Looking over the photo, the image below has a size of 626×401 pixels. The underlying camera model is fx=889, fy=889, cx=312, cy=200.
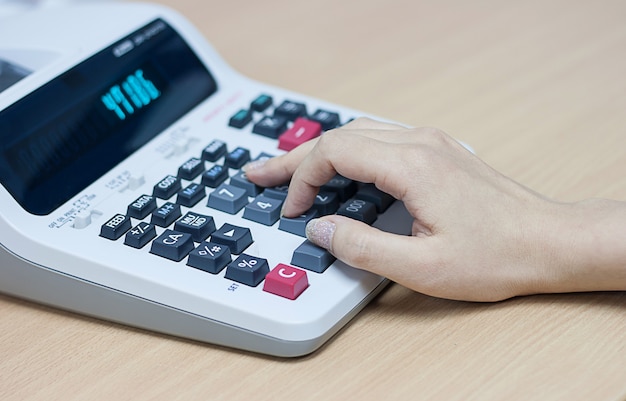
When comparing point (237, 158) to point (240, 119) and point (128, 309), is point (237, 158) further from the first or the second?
point (128, 309)

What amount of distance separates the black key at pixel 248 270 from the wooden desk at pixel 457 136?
2.3 inches

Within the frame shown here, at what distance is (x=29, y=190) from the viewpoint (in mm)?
742

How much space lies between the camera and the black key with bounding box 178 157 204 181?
2.60 feet

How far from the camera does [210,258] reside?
67 cm

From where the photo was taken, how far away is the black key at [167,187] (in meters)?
0.76

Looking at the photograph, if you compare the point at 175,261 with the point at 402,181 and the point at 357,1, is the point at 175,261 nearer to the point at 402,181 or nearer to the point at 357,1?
the point at 402,181

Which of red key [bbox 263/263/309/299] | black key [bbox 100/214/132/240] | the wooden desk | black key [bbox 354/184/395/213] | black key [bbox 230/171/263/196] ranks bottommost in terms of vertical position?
the wooden desk

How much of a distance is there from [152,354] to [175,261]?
0.07 m

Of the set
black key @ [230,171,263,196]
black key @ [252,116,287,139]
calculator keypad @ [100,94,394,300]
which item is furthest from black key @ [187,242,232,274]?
black key @ [252,116,287,139]

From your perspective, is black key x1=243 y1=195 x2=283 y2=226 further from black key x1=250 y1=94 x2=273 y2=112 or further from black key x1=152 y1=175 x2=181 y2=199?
black key x1=250 y1=94 x2=273 y2=112

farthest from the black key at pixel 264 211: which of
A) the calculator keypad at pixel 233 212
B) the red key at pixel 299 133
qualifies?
the red key at pixel 299 133

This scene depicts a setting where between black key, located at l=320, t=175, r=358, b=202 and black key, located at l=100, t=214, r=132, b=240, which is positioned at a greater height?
black key, located at l=100, t=214, r=132, b=240

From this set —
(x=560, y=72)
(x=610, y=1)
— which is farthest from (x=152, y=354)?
(x=610, y=1)

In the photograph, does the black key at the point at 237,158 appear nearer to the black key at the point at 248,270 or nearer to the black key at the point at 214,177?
the black key at the point at 214,177
